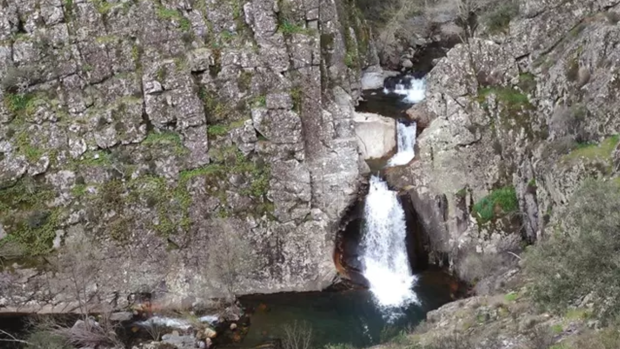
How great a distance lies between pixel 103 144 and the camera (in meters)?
38.4

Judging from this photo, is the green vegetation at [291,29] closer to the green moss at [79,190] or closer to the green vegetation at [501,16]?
the green vegetation at [501,16]

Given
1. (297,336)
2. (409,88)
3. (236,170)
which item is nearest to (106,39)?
(236,170)

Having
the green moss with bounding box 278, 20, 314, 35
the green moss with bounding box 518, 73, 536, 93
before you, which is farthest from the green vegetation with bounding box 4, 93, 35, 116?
the green moss with bounding box 518, 73, 536, 93

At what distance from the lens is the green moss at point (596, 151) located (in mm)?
29125

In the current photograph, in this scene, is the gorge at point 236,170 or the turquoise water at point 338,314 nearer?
the turquoise water at point 338,314

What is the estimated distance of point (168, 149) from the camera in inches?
1521

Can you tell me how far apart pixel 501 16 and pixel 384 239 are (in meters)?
17.0

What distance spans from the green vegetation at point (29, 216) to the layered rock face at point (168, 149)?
88 mm

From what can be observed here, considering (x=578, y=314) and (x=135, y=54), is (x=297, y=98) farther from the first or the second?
(x=578, y=314)

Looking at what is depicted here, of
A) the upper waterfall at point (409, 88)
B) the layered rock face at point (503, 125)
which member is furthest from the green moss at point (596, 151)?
the upper waterfall at point (409, 88)

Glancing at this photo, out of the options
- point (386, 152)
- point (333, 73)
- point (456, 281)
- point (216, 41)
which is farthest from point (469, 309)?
point (216, 41)

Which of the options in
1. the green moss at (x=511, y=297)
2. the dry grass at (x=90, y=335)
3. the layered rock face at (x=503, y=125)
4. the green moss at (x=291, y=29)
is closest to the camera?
the green moss at (x=511, y=297)

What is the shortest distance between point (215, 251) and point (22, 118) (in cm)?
1568

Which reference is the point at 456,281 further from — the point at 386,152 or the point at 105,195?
the point at 105,195
